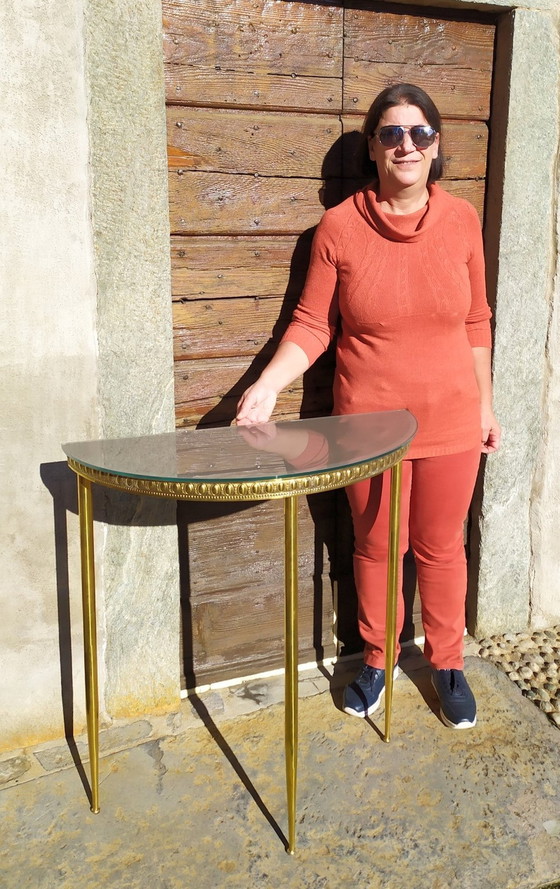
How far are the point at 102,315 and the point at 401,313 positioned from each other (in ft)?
3.09

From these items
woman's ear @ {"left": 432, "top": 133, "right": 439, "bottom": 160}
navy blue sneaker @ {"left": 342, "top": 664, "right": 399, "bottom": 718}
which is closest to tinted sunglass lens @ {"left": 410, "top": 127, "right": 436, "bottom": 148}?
woman's ear @ {"left": 432, "top": 133, "right": 439, "bottom": 160}

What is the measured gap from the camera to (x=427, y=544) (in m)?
2.89

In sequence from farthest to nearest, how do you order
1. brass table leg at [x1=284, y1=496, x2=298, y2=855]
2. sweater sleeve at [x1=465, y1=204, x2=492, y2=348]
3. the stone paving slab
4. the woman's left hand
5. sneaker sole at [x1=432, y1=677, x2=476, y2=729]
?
the woman's left hand, sneaker sole at [x1=432, y1=677, x2=476, y2=729], sweater sleeve at [x1=465, y1=204, x2=492, y2=348], the stone paving slab, brass table leg at [x1=284, y1=496, x2=298, y2=855]

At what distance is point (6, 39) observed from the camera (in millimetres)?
2320

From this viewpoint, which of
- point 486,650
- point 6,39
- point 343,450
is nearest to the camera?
point 343,450

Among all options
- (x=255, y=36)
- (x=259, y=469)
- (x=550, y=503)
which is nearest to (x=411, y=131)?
(x=255, y=36)

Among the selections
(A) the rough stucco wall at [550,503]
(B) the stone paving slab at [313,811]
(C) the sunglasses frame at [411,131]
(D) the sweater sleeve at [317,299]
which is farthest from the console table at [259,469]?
(A) the rough stucco wall at [550,503]

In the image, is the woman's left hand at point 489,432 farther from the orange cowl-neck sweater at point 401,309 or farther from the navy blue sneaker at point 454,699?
the navy blue sneaker at point 454,699

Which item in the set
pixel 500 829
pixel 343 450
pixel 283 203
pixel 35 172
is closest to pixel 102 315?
pixel 35 172

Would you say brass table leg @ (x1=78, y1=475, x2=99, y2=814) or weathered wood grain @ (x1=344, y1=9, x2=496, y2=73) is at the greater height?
weathered wood grain @ (x1=344, y1=9, x2=496, y2=73)

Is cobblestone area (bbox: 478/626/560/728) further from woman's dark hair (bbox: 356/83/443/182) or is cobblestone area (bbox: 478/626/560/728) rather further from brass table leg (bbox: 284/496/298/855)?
woman's dark hair (bbox: 356/83/443/182)

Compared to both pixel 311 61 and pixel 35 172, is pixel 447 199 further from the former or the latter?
pixel 35 172

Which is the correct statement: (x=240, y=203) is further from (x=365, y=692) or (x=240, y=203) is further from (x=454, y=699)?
(x=454, y=699)

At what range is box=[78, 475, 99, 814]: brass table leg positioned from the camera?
231 centimetres
